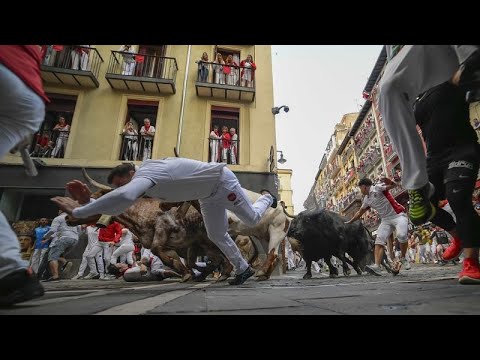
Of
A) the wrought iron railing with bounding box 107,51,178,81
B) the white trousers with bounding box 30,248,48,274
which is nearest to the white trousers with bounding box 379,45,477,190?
the white trousers with bounding box 30,248,48,274

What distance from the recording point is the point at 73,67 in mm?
9031

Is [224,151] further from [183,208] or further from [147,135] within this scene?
[183,208]

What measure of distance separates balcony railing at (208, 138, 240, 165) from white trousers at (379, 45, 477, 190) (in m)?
8.11

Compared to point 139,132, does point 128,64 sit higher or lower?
higher

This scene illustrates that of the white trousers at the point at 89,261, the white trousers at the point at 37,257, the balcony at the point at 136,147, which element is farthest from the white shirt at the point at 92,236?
the balcony at the point at 136,147

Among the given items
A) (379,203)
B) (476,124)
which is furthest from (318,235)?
(476,124)

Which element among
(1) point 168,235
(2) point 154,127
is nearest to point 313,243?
(1) point 168,235

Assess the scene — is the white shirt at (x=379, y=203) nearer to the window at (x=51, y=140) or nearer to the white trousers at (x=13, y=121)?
the white trousers at (x=13, y=121)

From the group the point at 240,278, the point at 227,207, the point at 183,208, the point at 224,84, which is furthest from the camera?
the point at 224,84

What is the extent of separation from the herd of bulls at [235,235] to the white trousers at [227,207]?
1471mm

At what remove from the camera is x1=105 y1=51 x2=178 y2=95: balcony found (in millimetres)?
10398

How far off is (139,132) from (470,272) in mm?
10063
